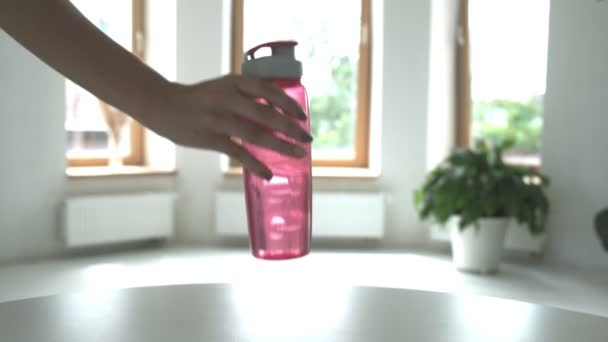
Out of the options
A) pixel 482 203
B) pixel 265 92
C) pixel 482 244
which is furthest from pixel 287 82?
pixel 482 244

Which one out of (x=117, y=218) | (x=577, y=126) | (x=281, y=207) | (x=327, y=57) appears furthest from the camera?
(x=327, y=57)

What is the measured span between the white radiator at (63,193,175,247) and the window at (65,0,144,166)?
0.46m

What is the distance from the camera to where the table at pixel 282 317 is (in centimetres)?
77

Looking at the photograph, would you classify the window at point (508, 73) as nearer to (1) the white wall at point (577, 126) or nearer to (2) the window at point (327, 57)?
(1) the white wall at point (577, 126)

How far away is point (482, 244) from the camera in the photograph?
12.3 feet

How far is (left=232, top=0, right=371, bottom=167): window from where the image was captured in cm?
487

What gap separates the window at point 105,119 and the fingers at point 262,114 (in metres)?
4.10

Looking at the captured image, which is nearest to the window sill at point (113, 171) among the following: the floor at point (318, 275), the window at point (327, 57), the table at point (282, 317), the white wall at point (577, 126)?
the floor at point (318, 275)

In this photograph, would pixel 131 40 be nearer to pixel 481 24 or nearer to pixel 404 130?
pixel 404 130

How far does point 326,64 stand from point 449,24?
3.35ft

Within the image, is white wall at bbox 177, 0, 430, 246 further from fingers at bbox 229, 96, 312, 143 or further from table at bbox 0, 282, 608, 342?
fingers at bbox 229, 96, 312, 143

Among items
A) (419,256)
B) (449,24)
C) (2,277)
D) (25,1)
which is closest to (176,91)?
(25,1)

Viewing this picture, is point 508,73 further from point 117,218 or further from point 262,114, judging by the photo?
point 262,114

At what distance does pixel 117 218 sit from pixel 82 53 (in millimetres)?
3828
